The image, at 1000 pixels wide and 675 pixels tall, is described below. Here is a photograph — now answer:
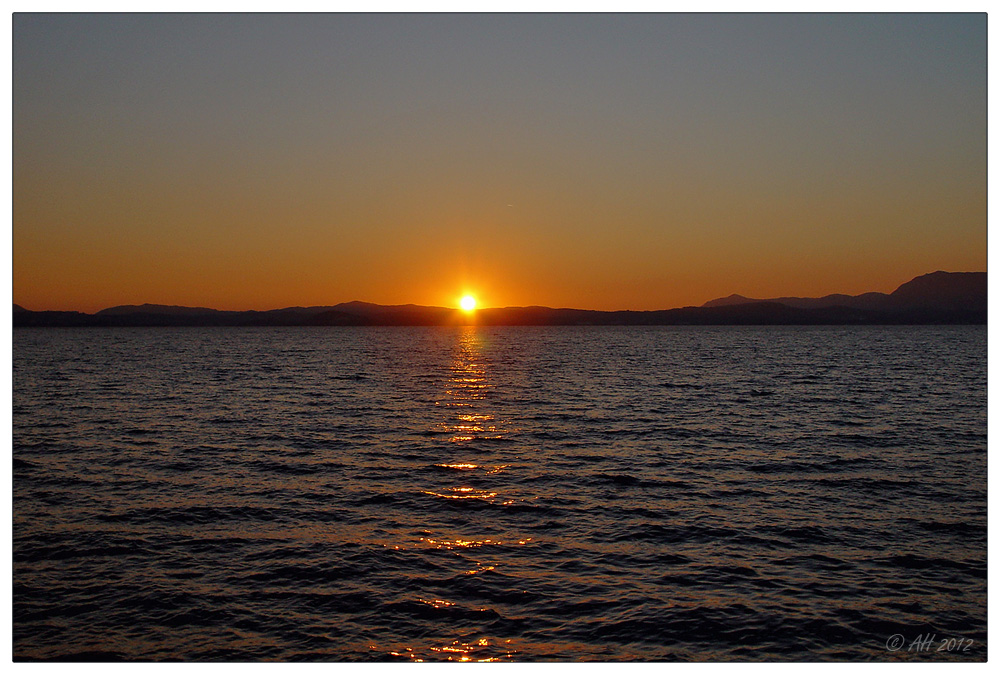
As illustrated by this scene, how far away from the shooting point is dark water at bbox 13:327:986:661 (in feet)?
54.6

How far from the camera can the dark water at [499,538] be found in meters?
16.6

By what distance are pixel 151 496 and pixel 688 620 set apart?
19.6 metres

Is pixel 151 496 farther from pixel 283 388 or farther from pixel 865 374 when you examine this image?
pixel 865 374

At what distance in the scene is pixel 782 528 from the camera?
23906 millimetres

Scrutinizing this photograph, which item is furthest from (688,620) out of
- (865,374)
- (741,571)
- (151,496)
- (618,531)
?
(865,374)

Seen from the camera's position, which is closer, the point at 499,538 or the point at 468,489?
the point at 499,538

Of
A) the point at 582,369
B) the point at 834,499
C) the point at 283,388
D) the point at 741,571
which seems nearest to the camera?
the point at 741,571

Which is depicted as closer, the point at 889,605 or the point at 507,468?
the point at 889,605

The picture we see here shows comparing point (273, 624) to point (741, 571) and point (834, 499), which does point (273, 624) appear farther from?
point (834, 499)

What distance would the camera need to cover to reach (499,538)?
22828mm

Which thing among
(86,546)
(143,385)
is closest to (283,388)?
(143,385)
